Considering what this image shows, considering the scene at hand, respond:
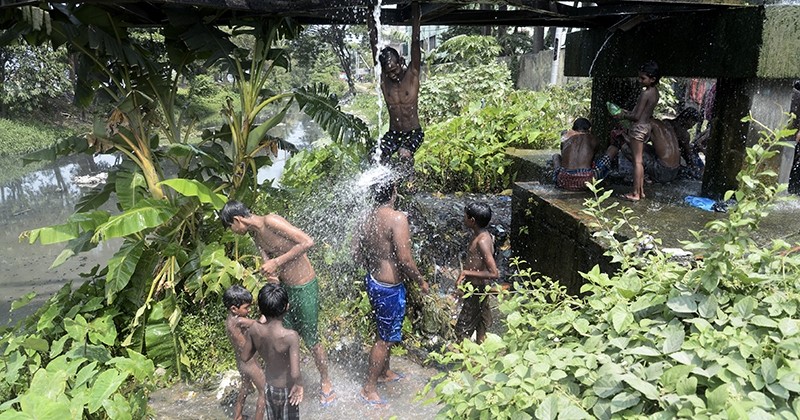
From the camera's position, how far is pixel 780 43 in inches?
176

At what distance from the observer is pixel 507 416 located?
1.81 metres

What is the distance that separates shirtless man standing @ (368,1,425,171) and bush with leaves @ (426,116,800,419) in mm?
3090

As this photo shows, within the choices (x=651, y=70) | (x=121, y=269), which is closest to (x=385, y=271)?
(x=121, y=269)

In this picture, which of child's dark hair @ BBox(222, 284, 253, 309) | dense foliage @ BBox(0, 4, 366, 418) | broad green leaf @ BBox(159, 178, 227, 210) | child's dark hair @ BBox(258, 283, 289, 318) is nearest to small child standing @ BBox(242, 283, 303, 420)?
child's dark hair @ BBox(258, 283, 289, 318)

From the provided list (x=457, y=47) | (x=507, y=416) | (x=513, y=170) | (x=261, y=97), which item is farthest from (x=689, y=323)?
(x=457, y=47)

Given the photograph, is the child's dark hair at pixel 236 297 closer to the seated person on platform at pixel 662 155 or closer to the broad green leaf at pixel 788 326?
the broad green leaf at pixel 788 326

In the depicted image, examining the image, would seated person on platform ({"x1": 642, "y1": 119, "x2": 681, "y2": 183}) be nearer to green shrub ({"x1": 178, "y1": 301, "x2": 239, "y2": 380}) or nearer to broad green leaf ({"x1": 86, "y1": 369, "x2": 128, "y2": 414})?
green shrub ({"x1": 178, "y1": 301, "x2": 239, "y2": 380})

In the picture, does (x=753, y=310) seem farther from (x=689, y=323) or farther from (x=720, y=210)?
(x=720, y=210)

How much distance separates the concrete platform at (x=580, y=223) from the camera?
14.2 ft

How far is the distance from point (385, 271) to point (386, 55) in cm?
190

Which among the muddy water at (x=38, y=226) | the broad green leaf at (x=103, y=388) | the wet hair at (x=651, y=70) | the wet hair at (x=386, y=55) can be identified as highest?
the wet hair at (x=386, y=55)

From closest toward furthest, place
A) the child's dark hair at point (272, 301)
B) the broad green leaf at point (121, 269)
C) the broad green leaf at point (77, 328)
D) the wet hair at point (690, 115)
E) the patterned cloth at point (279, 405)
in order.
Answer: the child's dark hair at point (272, 301)
the patterned cloth at point (279, 405)
the broad green leaf at point (77, 328)
the broad green leaf at point (121, 269)
the wet hair at point (690, 115)

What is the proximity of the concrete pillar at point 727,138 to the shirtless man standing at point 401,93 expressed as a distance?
107 inches

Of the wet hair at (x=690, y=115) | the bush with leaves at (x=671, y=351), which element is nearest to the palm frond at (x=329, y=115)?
the wet hair at (x=690, y=115)
